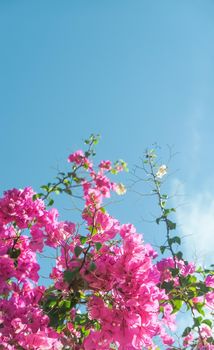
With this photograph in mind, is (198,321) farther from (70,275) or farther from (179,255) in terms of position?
(70,275)

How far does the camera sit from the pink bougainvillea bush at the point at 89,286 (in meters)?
1.88

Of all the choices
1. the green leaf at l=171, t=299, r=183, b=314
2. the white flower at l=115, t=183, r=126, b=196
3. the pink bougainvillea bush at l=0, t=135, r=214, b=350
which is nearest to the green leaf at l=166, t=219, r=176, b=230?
the pink bougainvillea bush at l=0, t=135, r=214, b=350

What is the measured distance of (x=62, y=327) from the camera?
2.60 meters

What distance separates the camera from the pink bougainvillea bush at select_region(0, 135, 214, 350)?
1.88 m

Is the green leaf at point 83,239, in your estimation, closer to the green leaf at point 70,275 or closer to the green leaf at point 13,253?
the green leaf at point 70,275

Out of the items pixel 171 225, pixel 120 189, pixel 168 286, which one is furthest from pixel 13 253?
pixel 120 189

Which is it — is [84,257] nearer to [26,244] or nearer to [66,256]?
[66,256]

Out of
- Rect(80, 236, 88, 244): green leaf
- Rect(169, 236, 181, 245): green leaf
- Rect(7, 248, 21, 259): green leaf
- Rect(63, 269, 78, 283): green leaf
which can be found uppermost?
Rect(169, 236, 181, 245): green leaf

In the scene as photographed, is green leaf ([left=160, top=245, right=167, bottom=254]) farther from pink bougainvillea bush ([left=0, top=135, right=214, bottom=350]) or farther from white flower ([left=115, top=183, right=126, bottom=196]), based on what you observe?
white flower ([left=115, top=183, right=126, bottom=196])

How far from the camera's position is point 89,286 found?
2014 mm

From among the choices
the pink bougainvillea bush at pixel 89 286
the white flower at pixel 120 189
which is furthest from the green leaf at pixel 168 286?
the white flower at pixel 120 189

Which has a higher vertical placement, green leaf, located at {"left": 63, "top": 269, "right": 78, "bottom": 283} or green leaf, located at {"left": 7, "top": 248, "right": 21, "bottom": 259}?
green leaf, located at {"left": 7, "top": 248, "right": 21, "bottom": 259}

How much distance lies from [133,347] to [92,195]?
3.61 ft

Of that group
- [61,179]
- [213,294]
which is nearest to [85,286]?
[213,294]
